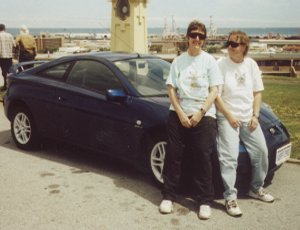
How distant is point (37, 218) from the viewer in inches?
153

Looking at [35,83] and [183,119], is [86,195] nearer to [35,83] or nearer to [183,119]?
[183,119]

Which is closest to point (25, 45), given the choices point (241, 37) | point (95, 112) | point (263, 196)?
point (95, 112)

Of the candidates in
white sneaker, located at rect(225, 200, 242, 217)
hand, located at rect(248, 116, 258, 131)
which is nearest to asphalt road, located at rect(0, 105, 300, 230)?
white sneaker, located at rect(225, 200, 242, 217)

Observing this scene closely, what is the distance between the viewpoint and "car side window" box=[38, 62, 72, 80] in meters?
5.71

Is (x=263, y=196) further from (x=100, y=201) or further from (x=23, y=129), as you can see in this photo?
(x=23, y=129)

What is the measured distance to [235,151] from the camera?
4078 mm

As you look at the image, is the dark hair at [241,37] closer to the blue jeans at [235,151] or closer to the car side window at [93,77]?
the blue jeans at [235,151]

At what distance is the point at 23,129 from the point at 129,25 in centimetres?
847

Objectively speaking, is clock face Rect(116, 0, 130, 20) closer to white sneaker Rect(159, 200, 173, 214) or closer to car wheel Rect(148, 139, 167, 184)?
car wheel Rect(148, 139, 167, 184)

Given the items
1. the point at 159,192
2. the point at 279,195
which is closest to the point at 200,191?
the point at 159,192

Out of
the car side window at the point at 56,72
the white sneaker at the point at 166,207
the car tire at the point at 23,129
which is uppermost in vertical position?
the car side window at the point at 56,72

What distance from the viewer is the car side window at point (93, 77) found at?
514 cm

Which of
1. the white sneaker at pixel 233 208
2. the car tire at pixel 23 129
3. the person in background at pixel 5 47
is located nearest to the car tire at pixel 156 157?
the white sneaker at pixel 233 208

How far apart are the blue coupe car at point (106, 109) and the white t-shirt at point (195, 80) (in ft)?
1.74
